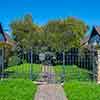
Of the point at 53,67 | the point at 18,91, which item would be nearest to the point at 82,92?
the point at 18,91

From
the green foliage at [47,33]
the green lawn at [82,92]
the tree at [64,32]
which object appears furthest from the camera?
the tree at [64,32]

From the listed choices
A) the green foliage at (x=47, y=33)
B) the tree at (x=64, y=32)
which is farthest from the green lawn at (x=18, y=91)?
the tree at (x=64, y=32)

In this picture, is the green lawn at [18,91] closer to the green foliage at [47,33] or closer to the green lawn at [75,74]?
the green lawn at [75,74]

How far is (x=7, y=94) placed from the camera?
1191cm

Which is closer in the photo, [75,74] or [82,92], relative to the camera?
[82,92]

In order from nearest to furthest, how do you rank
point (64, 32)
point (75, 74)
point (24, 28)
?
1. point (75, 74)
2. point (64, 32)
3. point (24, 28)

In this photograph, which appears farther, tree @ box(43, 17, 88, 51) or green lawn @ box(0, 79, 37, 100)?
tree @ box(43, 17, 88, 51)

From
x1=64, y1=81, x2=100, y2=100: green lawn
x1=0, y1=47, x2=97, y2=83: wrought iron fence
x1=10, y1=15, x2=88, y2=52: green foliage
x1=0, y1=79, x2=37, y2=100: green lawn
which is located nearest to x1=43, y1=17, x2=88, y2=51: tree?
x1=10, y1=15, x2=88, y2=52: green foliage

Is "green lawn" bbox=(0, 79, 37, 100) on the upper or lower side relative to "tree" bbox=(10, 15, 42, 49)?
lower

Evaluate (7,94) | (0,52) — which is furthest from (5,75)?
(7,94)

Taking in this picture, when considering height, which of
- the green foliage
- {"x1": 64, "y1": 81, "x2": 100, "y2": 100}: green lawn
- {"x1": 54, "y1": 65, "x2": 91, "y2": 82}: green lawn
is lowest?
{"x1": 64, "y1": 81, "x2": 100, "y2": 100}: green lawn

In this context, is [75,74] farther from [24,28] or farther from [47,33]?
[24,28]

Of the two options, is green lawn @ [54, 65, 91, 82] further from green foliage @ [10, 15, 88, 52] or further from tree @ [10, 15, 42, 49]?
tree @ [10, 15, 42, 49]

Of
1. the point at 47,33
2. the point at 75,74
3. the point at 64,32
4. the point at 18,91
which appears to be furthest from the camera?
the point at 64,32
